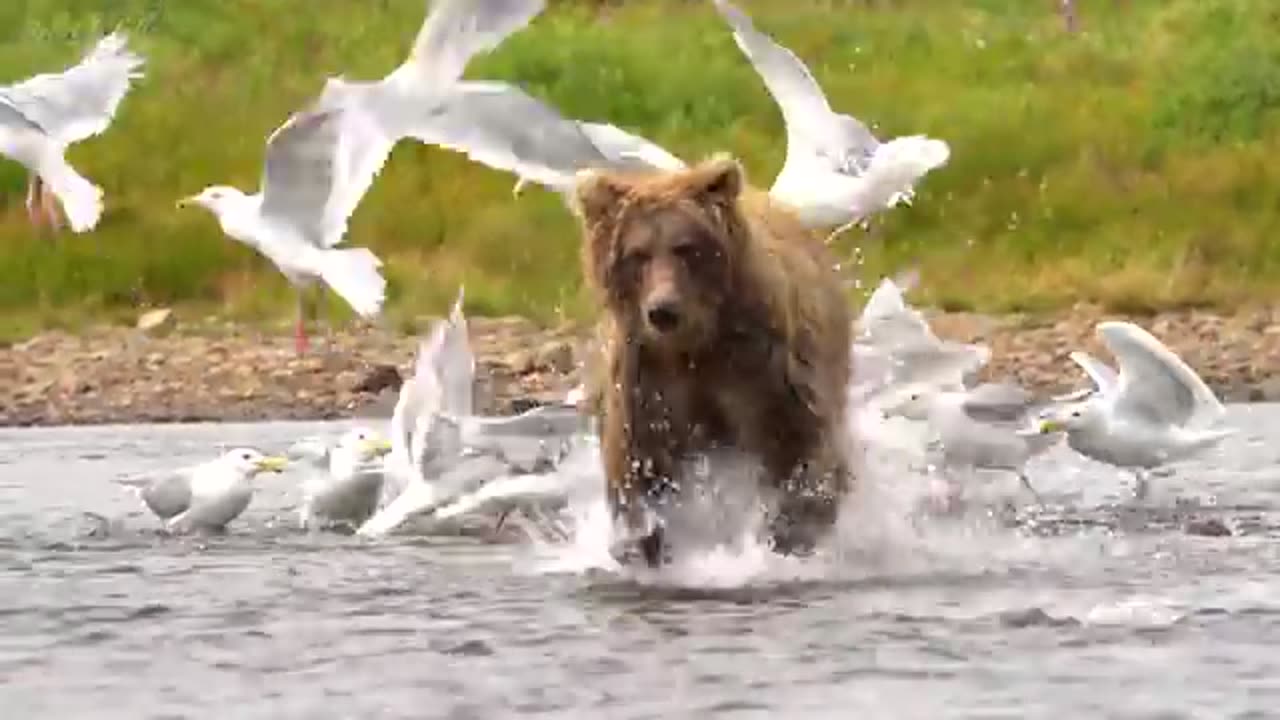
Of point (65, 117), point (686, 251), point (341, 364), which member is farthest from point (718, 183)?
point (341, 364)

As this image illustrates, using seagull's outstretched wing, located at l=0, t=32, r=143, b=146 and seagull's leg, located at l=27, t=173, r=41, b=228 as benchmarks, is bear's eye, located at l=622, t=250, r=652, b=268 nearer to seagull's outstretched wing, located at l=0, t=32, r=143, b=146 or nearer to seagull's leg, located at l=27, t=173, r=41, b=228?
seagull's outstretched wing, located at l=0, t=32, r=143, b=146

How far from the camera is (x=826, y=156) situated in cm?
1091

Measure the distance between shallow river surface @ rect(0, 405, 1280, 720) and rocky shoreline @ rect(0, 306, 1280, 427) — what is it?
20.4ft

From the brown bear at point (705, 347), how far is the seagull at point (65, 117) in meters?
6.83

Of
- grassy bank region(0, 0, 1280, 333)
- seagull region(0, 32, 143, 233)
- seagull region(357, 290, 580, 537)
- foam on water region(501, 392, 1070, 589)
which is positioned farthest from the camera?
grassy bank region(0, 0, 1280, 333)

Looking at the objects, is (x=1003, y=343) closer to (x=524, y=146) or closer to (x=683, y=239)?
(x=524, y=146)

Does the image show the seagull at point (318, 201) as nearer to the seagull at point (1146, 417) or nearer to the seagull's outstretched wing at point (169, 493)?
the seagull's outstretched wing at point (169, 493)

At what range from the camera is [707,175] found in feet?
26.3

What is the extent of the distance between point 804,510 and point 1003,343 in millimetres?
9204

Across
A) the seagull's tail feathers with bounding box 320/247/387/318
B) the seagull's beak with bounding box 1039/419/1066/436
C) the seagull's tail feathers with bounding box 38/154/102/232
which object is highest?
the seagull's tail feathers with bounding box 38/154/102/232

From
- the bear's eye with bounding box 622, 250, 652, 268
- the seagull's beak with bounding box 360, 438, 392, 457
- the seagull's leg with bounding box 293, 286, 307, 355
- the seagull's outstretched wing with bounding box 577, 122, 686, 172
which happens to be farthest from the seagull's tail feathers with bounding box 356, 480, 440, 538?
the seagull's leg with bounding box 293, 286, 307, 355

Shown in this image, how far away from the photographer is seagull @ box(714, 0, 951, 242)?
10.3 metres

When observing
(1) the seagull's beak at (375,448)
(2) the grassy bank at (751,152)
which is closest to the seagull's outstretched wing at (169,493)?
(1) the seagull's beak at (375,448)

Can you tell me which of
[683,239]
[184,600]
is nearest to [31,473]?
[184,600]
